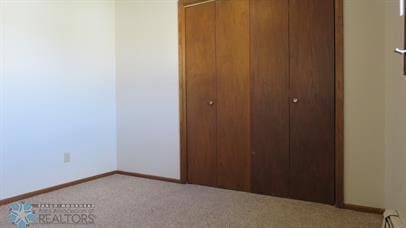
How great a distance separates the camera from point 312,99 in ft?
9.65

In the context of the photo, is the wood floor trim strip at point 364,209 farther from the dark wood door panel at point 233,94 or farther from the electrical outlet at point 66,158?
the electrical outlet at point 66,158

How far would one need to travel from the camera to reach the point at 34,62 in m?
3.25

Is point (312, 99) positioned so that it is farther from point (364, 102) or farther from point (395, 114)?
point (395, 114)

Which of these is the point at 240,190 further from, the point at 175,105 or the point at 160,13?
the point at 160,13

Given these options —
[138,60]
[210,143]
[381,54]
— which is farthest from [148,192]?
[381,54]

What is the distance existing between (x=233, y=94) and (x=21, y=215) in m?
Result: 2.17

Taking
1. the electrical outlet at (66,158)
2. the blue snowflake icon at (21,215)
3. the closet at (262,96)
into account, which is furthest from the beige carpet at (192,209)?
the electrical outlet at (66,158)

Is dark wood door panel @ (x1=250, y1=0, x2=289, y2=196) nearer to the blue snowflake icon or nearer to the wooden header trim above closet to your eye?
the wooden header trim above closet

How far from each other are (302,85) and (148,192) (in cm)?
184

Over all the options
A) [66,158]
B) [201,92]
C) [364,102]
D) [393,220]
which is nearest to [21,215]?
[66,158]

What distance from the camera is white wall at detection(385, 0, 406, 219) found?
6.81ft

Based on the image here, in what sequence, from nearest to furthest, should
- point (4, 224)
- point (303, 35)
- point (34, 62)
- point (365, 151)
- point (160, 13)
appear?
point (4, 224) < point (365, 151) < point (303, 35) < point (34, 62) < point (160, 13)

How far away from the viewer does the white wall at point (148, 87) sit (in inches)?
147

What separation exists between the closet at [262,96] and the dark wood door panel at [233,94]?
1 centimetres
